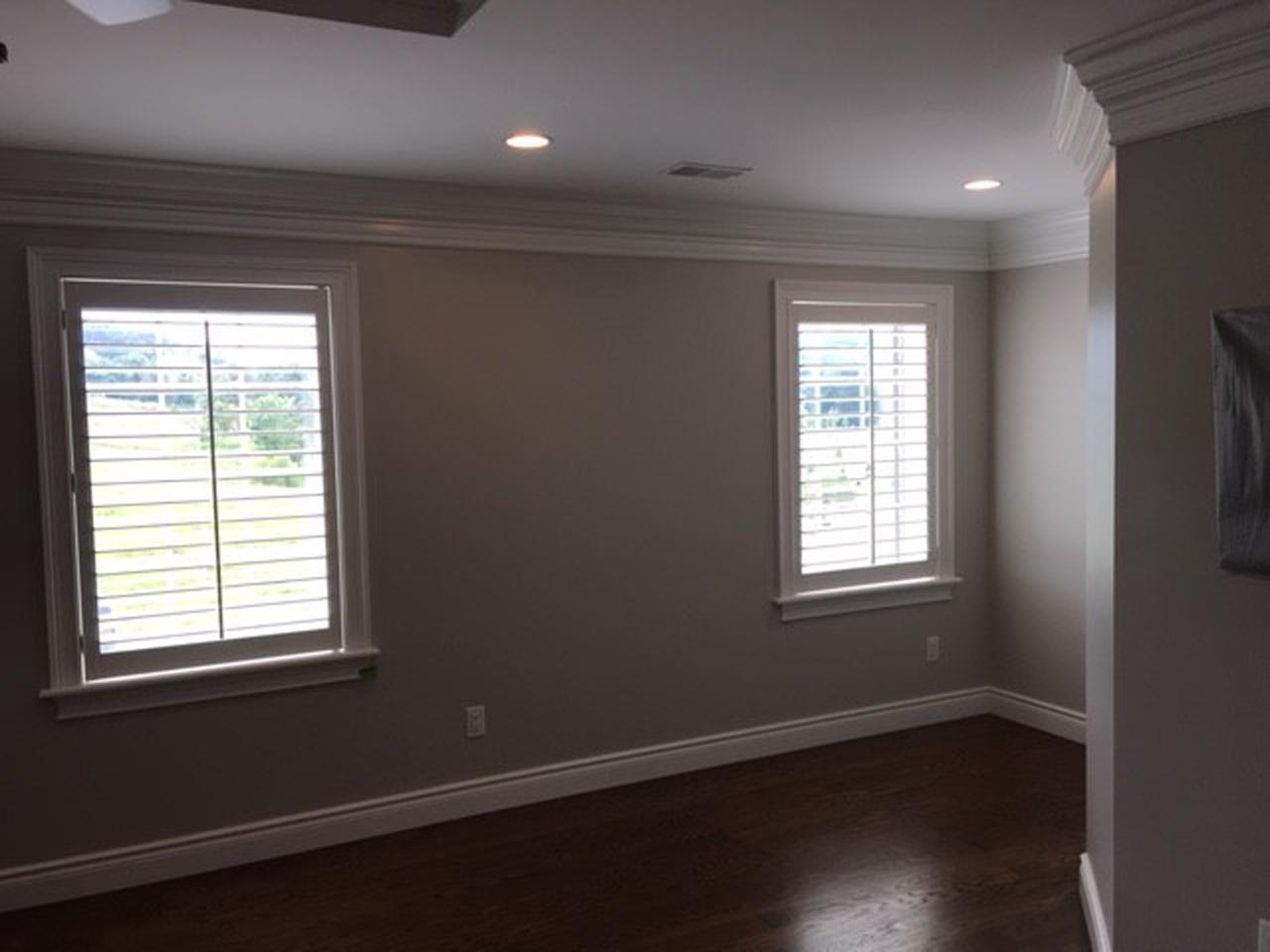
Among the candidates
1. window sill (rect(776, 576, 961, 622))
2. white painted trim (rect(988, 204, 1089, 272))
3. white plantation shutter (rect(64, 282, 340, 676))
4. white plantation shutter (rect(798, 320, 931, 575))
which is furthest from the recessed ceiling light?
white painted trim (rect(988, 204, 1089, 272))

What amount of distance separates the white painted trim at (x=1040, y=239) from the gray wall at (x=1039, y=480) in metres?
0.05

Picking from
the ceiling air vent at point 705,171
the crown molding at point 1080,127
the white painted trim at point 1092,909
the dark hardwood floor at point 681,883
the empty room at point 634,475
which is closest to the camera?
the empty room at point 634,475

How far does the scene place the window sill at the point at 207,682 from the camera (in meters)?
3.44

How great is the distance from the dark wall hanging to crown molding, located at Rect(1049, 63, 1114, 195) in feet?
2.07

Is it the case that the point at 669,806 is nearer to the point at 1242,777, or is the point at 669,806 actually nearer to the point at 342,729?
the point at 342,729

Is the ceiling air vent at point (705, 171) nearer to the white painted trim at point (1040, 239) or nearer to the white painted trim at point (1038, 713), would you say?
the white painted trim at point (1040, 239)

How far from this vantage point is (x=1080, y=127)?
2.83 meters

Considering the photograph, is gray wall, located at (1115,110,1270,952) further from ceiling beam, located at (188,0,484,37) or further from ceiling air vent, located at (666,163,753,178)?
ceiling beam, located at (188,0,484,37)

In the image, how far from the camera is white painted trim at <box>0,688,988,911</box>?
11.4ft

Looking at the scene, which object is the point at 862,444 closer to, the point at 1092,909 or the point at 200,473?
the point at 1092,909

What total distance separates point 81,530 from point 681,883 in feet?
7.27

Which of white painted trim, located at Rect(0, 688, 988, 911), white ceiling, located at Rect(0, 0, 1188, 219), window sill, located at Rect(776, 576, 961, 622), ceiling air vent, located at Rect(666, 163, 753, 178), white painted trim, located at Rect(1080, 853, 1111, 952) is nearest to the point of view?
white ceiling, located at Rect(0, 0, 1188, 219)

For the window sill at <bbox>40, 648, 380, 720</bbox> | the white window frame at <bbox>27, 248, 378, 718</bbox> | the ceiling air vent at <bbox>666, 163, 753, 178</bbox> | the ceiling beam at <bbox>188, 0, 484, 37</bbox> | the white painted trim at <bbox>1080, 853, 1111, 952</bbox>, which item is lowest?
the white painted trim at <bbox>1080, 853, 1111, 952</bbox>

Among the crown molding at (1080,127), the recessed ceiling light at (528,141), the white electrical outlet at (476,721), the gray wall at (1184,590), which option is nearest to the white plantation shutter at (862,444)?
the white electrical outlet at (476,721)
